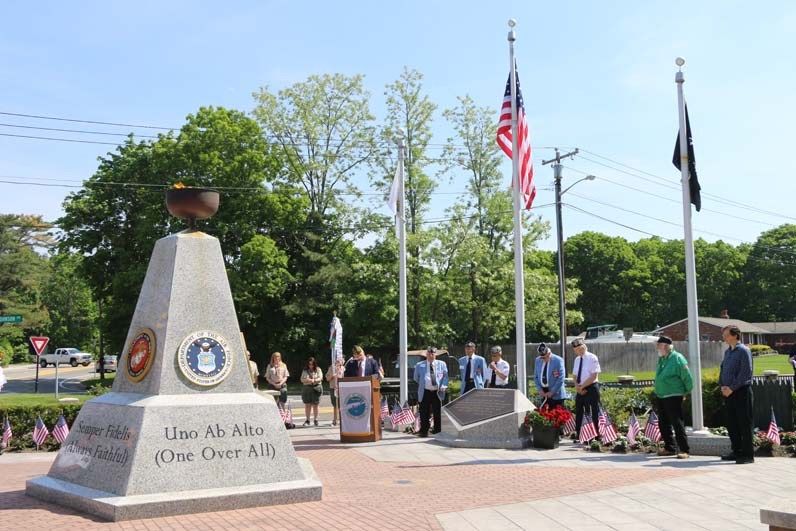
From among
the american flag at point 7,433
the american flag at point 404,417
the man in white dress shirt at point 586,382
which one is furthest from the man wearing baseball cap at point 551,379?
the american flag at point 7,433

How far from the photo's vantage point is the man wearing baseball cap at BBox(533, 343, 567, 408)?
45.0 ft

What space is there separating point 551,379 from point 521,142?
4710 mm

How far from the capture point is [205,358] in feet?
29.7

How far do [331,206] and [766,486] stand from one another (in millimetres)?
32114

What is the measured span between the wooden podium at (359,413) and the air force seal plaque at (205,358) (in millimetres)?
5516

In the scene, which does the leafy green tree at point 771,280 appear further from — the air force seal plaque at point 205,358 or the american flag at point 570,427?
the air force seal plaque at point 205,358

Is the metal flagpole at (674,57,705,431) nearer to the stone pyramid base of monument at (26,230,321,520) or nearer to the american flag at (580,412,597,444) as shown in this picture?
the american flag at (580,412,597,444)

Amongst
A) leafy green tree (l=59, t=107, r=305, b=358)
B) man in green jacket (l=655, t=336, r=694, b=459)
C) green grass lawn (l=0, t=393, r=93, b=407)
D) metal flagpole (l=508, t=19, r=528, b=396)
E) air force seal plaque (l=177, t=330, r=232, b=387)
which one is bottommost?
green grass lawn (l=0, t=393, r=93, b=407)

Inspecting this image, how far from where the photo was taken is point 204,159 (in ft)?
118

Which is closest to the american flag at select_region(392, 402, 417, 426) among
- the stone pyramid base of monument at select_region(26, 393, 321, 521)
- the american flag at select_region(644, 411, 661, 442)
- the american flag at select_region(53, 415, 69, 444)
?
the american flag at select_region(644, 411, 661, 442)

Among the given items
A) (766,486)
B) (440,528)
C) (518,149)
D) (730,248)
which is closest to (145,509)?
(440,528)

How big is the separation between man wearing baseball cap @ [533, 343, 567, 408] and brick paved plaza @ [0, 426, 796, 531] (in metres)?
1.47

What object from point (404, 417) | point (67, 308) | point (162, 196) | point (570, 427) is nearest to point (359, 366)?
point (404, 417)

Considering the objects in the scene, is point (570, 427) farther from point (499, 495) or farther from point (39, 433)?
point (39, 433)
